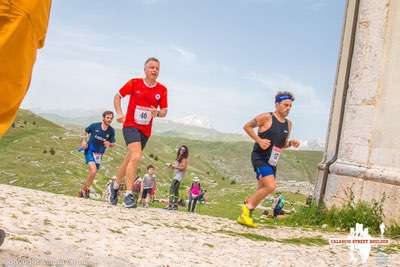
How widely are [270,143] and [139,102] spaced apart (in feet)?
8.22

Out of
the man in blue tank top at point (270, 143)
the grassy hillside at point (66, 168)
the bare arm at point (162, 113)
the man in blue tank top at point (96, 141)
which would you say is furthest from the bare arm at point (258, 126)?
the grassy hillside at point (66, 168)

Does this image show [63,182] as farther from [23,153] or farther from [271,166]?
[271,166]

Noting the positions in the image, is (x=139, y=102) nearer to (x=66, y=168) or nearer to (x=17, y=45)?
(x=17, y=45)

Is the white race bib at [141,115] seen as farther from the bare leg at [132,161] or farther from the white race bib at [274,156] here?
the white race bib at [274,156]

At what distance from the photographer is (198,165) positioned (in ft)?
164

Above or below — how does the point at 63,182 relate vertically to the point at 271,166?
below

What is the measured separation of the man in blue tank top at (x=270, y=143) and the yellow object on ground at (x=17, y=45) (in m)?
5.32

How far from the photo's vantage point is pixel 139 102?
8516 mm

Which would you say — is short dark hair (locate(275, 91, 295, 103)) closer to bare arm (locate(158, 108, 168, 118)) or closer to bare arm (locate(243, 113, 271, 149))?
bare arm (locate(243, 113, 271, 149))

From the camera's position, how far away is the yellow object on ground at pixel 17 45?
2.88 m

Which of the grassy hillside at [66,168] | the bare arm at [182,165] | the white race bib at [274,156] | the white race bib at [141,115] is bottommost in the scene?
the grassy hillside at [66,168]

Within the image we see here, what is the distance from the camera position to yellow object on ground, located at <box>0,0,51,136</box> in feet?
9.43

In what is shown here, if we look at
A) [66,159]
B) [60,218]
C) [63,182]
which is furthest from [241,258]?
[66,159]

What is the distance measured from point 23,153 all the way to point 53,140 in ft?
19.8
